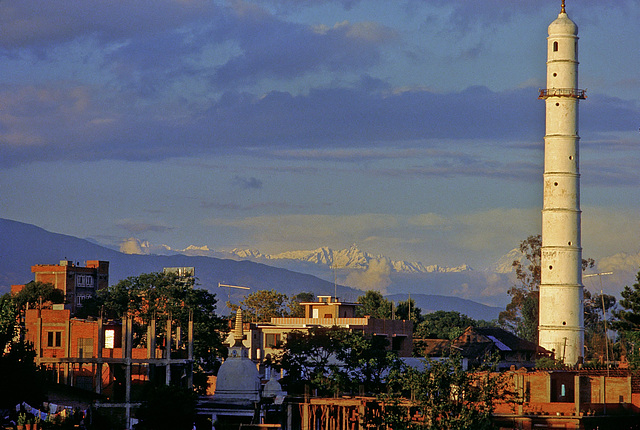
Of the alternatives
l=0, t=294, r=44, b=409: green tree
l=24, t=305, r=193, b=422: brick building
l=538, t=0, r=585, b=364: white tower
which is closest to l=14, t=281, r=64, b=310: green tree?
l=24, t=305, r=193, b=422: brick building

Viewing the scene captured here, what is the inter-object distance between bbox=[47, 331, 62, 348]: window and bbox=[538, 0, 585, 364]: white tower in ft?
131

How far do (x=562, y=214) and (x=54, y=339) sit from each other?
42474 mm

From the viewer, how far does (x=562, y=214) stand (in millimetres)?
95625

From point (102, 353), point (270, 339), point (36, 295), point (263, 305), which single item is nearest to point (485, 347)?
point (270, 339)

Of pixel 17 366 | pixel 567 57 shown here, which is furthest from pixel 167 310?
pixel 567 57

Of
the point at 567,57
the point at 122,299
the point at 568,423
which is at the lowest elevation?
the point at 568,423

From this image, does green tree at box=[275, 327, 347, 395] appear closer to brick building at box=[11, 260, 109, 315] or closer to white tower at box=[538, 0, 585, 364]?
white tower at box=[538, 0, 585, 364]

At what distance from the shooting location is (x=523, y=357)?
103562mm

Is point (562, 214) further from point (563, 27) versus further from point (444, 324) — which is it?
point (444, 324)

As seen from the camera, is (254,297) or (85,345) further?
(254,297)

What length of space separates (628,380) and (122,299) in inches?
1899

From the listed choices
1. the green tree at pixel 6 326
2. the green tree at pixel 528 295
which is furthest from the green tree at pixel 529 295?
the green tree at pixel 6 326

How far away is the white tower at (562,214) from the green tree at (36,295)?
160 ft

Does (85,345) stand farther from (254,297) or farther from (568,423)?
(254,297)
